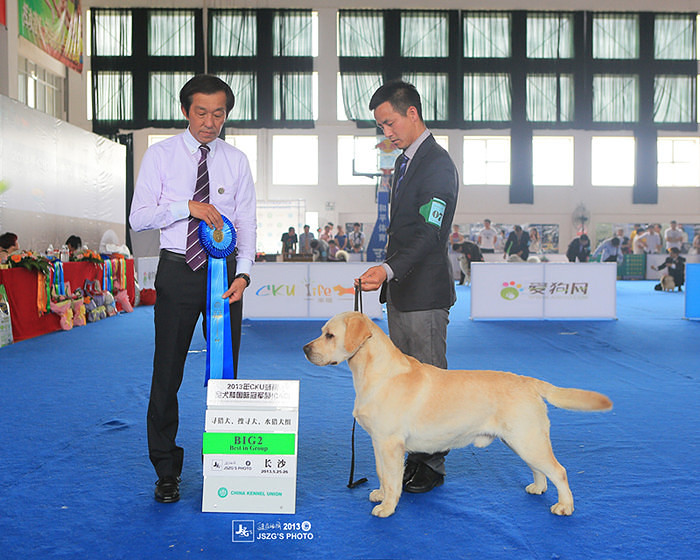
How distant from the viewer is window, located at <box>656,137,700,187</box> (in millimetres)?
24312

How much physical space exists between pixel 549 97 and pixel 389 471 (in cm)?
2351

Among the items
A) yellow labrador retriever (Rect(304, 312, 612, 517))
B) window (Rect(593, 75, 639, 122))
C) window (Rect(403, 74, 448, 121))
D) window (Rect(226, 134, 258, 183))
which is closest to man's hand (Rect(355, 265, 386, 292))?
yellow labrador retriever (Rect(304, 312, 612, 517))

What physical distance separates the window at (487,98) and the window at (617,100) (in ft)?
11.4

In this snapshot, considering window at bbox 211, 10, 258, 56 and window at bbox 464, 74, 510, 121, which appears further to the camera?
window at bbox 464, 74, 510, 121

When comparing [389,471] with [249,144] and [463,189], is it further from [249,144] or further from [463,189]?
[463,189]

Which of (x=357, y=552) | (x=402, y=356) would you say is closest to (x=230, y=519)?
(x=357, y=552)

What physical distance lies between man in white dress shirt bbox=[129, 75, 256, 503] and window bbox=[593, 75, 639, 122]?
936 inches

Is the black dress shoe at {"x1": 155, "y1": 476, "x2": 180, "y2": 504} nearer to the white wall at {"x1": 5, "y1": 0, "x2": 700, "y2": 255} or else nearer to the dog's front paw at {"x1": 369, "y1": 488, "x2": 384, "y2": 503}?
the dog's front paw at {"x1": 369, "y1": 488, "x2": 384, "y2": 503}

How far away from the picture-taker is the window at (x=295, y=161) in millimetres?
23688

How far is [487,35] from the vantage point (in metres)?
23.3

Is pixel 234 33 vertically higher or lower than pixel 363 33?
lower

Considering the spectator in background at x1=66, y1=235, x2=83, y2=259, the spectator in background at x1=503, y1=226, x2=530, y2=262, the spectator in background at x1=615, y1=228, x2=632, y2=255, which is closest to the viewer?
the spectator in background at x1=66, y1=235, x2=83, y2=259

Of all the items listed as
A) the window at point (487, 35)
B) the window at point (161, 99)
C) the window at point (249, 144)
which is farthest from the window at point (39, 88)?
the window at point (487, 35)

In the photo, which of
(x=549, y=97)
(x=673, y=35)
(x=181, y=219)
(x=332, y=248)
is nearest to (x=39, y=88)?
(x=332, y=248)
